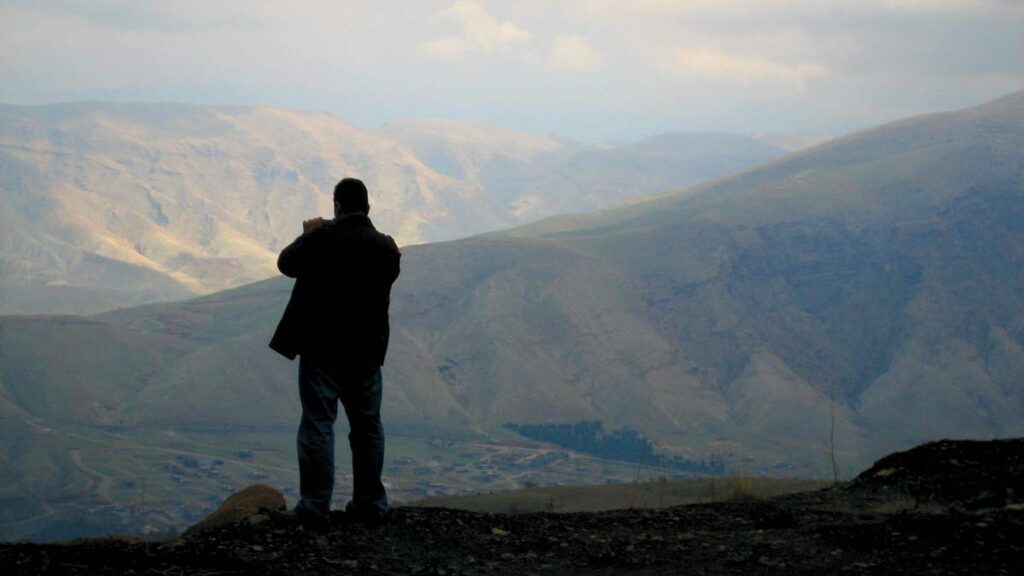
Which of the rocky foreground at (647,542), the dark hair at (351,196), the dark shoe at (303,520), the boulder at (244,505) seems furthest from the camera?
the boulder at (244,505)

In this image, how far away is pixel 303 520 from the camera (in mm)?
10461

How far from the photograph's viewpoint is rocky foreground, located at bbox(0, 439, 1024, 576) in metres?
9.05

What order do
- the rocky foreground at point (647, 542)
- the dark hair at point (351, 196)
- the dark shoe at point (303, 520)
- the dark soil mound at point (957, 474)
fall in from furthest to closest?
the dark soil mound at point (957, 474)
the dark hair at point (351, 196)
the dark shoe at point (303, 520)
the rocky foreground at point (647, 542)

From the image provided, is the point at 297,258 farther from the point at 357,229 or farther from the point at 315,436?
the point at 315,436

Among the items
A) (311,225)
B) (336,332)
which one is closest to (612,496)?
(336,332)

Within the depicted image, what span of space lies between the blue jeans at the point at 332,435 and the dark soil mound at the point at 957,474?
18.0 feet

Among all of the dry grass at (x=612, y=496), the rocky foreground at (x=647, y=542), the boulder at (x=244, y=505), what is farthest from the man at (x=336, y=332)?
the dry grass at (x=612, y=496)

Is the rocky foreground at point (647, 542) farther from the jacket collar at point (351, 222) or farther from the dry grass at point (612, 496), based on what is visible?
the dry grass at point (612, 496)

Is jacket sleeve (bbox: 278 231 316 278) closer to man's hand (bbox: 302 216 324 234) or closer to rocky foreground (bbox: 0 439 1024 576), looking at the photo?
man's hand (bbox: 302 216 324 234)

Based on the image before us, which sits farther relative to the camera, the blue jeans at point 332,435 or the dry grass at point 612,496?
the dry grass at point 612,496

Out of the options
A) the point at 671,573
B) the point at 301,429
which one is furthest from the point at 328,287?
the point at 671,573

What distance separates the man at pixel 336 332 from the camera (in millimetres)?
10453

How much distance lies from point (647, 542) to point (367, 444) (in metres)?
2.70

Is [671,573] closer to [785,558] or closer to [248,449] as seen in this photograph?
[785,558]
